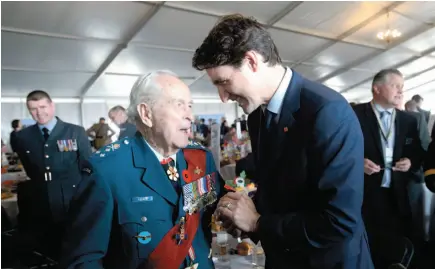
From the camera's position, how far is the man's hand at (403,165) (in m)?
2.37

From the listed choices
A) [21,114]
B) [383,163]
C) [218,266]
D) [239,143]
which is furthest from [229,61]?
[21,114]

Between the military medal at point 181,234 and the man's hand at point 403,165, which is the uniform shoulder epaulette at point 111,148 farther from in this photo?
the man's hand at point 403,165

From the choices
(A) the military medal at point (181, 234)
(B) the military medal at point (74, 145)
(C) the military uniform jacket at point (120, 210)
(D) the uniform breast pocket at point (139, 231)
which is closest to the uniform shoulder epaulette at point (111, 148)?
(C) the military uniform jacket at point (120, 210)

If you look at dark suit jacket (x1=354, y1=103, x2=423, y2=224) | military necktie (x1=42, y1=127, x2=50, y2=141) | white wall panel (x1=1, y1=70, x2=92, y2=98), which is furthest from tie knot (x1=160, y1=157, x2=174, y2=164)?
white wall panel (x1=1, y1=70, x2=92, y2=98)

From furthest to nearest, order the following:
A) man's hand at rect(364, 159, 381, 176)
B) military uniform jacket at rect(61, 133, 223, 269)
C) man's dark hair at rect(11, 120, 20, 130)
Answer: man's dark hair at rect(11, 120, 20, 130)
man's hand at rect(364, 159, 381, 176)
military uniform jacket at rect(61, 133, 223, 269)

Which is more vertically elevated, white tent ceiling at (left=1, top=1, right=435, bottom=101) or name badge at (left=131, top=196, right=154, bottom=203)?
white tent ceiling at (left=1, top=1, right=435, bottom=101)

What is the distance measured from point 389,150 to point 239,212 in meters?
1.90

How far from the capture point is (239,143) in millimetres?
3842

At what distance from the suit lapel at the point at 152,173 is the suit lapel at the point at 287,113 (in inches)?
17.1

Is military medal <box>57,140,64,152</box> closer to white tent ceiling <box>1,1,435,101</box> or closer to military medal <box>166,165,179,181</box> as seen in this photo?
military medal <box>166,165,179,181</box>

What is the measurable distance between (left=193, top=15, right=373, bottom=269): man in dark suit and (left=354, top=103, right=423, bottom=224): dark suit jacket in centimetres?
158

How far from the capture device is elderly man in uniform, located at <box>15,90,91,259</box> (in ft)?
10.0

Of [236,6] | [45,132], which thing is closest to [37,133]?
[45,132]

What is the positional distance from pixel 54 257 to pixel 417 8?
889 centimetres
